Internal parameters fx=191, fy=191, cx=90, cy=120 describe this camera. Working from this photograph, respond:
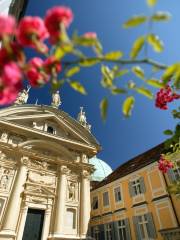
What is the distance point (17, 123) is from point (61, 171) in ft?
20.1

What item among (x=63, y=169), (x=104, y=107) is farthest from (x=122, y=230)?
(x=104, y=107)

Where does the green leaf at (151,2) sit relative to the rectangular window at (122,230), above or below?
below

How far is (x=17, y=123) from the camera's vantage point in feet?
59.0

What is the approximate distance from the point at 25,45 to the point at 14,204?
15.1 m

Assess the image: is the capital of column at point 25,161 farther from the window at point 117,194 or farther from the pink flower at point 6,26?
the pink flower at point 6,26

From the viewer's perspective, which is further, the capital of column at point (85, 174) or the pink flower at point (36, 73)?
the capital of column at point (85, 174)

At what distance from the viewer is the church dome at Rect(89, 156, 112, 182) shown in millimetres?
37750

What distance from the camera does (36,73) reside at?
1899mm

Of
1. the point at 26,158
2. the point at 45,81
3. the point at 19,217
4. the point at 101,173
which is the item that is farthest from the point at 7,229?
the point at 101,173

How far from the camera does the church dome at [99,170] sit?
37750 millimetres

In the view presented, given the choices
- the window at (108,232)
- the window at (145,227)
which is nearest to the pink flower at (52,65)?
the window at (145,227)

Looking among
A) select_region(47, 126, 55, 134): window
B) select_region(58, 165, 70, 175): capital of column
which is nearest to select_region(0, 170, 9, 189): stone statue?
select_region(58, 165, 70, 175): capital of column

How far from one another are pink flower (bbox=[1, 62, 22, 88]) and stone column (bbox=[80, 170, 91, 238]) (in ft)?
55.5

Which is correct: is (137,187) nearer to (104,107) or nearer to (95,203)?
(95,203)
